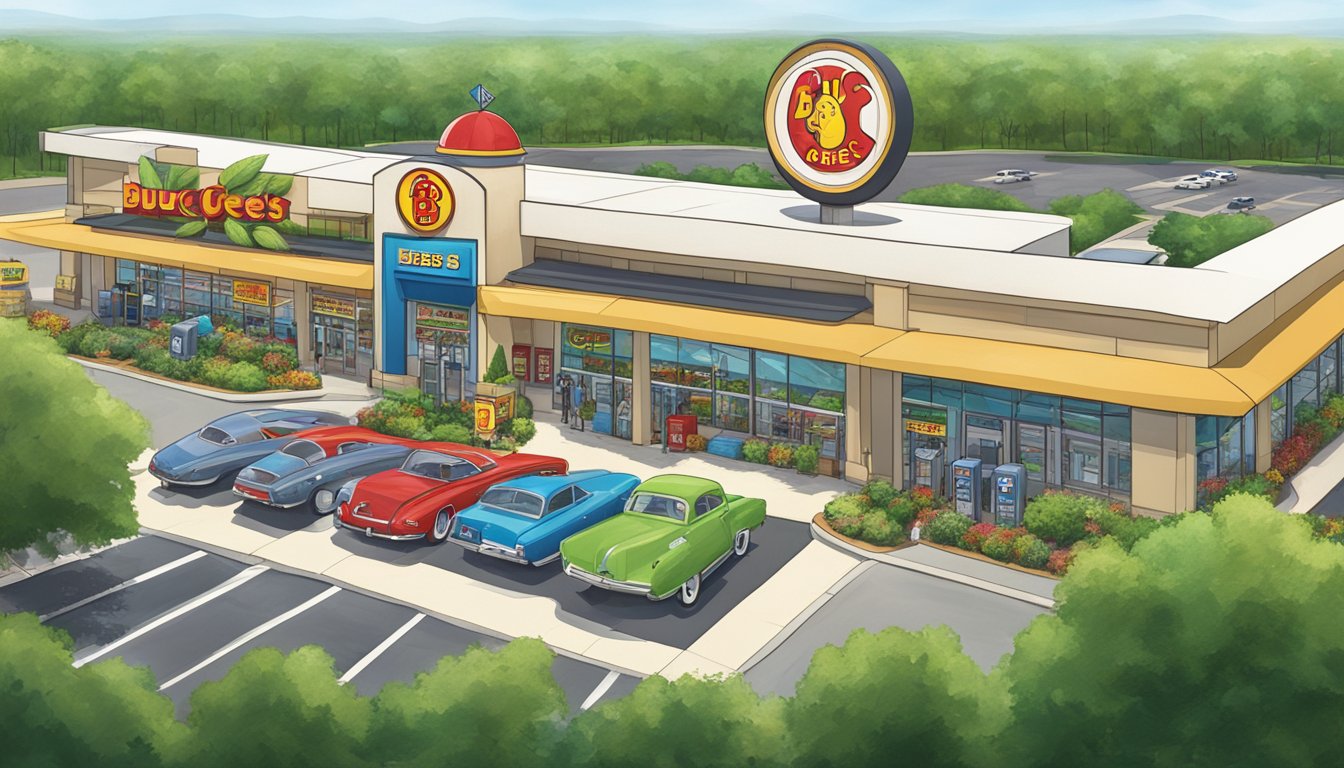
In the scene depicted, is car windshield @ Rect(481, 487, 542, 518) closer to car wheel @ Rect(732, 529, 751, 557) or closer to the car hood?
the car hood

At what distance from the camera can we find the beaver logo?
3741 cm

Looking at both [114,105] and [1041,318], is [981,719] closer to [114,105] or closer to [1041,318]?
[1041,318]

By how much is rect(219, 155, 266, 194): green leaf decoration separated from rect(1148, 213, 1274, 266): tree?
2710 cm

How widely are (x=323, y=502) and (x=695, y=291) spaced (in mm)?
10795

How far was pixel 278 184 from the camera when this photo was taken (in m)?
47.0

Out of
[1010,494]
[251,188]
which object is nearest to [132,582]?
[1010,494]

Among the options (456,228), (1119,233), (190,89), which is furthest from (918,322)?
(190,89)

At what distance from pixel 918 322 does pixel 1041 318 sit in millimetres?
3040

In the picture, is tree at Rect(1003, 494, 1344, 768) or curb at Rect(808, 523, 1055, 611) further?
curb at Rect(808, 523, 1055, 611)

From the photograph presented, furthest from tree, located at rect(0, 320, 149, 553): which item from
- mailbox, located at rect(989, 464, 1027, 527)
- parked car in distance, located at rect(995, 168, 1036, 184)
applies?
parked car in distance, located at rect(995, 168, 1036, 184)

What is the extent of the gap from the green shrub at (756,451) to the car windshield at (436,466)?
24.4ft

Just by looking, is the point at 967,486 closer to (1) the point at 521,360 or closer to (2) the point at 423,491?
(2) the point at 423,491

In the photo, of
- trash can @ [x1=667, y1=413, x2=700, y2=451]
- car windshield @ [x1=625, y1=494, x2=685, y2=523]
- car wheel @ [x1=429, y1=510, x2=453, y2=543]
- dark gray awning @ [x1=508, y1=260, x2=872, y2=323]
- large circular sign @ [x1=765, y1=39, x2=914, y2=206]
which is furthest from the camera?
trash can @ [x1=667, y1=413, x2=700, y2=451]

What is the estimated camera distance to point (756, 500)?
31.7 meters
